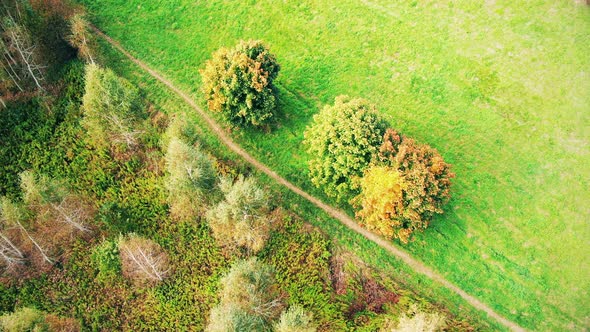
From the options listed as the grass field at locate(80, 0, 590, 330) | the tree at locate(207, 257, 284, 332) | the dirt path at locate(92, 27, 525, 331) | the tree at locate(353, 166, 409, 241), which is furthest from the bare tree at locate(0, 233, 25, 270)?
the tree at locate(353, 166, 409, 241)

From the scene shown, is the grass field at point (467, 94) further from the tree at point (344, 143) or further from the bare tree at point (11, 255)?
the bare tree at point (11, 255)

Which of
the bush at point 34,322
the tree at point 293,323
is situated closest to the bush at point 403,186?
the tree at point 293,323

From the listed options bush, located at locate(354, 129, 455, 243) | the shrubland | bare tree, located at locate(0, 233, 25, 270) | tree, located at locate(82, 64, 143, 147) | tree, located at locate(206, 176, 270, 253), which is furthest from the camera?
tree, located at locate(82, 64, 143, 147)

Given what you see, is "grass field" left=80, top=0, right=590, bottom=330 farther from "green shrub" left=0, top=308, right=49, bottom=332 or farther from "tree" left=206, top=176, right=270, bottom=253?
"green shrub" left=0, top=308, right=49, bottom=332

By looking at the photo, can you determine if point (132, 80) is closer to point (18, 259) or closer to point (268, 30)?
point (268, 30)

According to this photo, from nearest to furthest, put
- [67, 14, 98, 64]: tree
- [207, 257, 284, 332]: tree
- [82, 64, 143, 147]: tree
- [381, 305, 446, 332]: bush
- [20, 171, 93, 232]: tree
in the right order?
[207, 257, 284, 332]: tree
[381, 305, 446, 332]: bush
[20, 171, 93, 232]: tree
[82, 64, 143, 147]: tree
[67, 14, 98, 64]: tree

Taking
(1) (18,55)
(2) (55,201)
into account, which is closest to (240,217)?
(2) (55,201)
